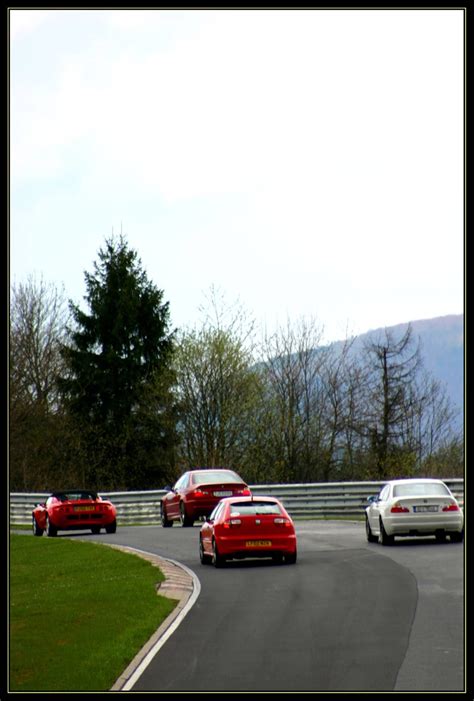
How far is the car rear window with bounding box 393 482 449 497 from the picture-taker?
26.2m

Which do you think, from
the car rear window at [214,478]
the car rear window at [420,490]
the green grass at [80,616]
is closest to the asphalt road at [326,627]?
the green grass at [80,616]

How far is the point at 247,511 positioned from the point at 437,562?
3.77m

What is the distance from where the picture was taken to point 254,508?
24281 mm

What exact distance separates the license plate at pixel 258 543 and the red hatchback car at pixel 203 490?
921cm

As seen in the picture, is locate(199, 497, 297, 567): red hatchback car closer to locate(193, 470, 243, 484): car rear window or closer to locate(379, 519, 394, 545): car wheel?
locate(379, 519, 394, 545): car wheel

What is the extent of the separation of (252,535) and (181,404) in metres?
33.6

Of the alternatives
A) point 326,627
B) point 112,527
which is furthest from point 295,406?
point 326,627

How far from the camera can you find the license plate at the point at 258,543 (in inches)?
939

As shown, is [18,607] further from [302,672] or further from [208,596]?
[302,672]

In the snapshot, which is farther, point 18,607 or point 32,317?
point 32,317

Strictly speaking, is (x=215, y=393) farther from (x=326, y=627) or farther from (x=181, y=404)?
(x=326, y=627)

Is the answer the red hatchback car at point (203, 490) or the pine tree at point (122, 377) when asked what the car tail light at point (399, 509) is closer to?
the red hatchback car at point (203, 490)

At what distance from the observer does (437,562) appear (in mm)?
22344

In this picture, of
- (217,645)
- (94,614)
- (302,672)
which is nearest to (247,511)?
(94,614)
